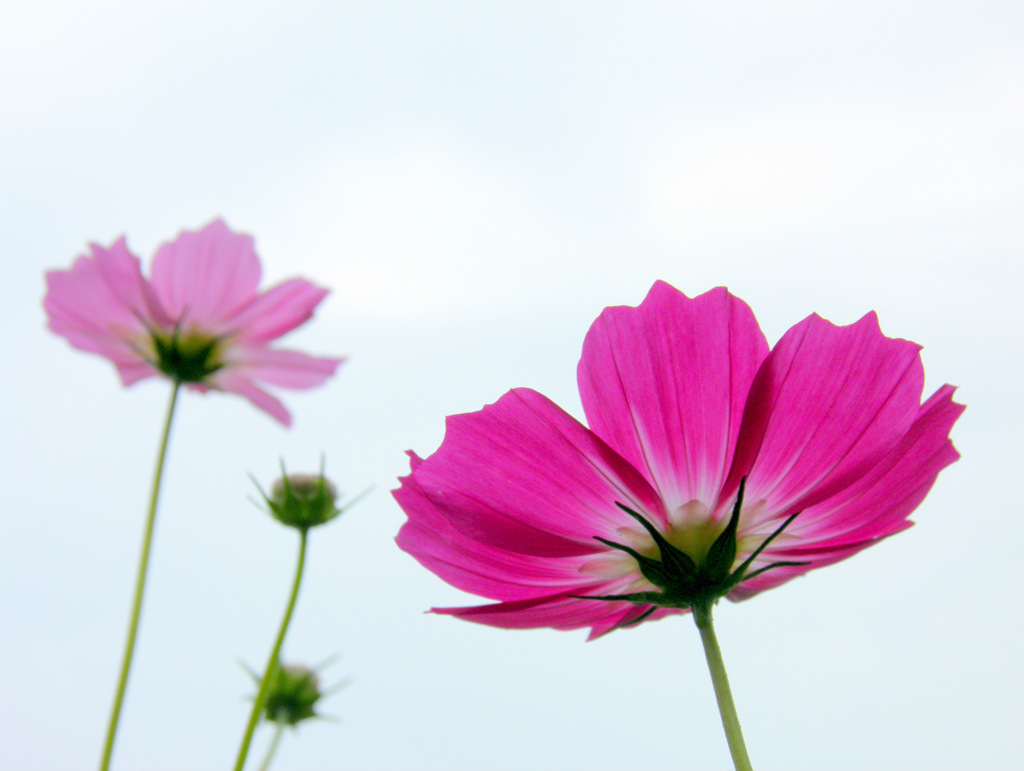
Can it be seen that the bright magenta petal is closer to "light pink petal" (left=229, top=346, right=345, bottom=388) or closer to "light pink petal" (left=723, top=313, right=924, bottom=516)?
"light pink petal" (left=723, top=313, right=924, bottom=516)

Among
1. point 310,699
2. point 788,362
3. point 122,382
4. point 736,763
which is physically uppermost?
point 122,382

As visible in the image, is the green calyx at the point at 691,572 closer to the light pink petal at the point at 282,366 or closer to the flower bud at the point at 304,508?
the flower bud at the point at 304,508

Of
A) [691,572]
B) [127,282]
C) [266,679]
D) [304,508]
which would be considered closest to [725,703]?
[691,572]

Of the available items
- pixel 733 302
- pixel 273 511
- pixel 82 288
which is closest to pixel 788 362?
pixel 733 302

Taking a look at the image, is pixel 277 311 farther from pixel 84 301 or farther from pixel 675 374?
pixel 675 374

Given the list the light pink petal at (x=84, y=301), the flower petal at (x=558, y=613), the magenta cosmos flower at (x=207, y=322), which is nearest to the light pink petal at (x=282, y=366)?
the magenta cosmos flower at (x=207, y=322)

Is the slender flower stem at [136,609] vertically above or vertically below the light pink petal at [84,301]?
below

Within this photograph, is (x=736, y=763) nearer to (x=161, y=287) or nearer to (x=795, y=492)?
(x=795, y=492)

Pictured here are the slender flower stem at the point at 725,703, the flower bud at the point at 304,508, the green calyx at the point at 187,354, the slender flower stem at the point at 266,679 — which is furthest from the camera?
the green calyx at the point at 187,354
